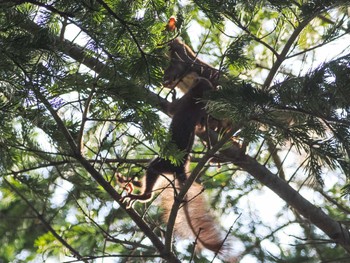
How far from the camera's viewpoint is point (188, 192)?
147 inches

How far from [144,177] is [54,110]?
1732 millimetres

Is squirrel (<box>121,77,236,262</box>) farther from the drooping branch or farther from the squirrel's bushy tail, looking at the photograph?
the drooping branch

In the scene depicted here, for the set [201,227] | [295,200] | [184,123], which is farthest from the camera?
[184,123]

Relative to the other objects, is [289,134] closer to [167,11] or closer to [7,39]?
[167,11]

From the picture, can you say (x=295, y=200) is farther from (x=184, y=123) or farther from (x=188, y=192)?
(x=184, y=123)

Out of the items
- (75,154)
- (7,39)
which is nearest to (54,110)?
(75,154)

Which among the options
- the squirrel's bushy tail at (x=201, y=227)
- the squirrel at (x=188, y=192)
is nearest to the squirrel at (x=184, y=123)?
the squirrel at (x=188, y=192)

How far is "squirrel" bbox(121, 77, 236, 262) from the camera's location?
10.6ft

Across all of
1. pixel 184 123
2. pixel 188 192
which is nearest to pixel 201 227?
pixel 188 192

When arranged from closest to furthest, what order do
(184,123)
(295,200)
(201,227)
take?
(201,227)
(295,200)
(184,123)

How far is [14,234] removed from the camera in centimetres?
515

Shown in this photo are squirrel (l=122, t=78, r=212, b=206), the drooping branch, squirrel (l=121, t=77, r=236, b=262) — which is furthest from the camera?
squirrel (l=122, t=78, r=212, b=206)

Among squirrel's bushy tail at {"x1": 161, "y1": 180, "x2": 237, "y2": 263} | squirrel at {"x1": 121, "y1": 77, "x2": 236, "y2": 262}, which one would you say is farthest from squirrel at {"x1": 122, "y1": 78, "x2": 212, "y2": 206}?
squirrel's bushy tail at {"x1": 161, "y1": 180, "x2": 237, "y2": 263}

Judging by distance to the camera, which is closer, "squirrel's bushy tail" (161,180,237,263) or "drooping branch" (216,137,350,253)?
"squirrel's bushy tail" (161,180,237,263)
